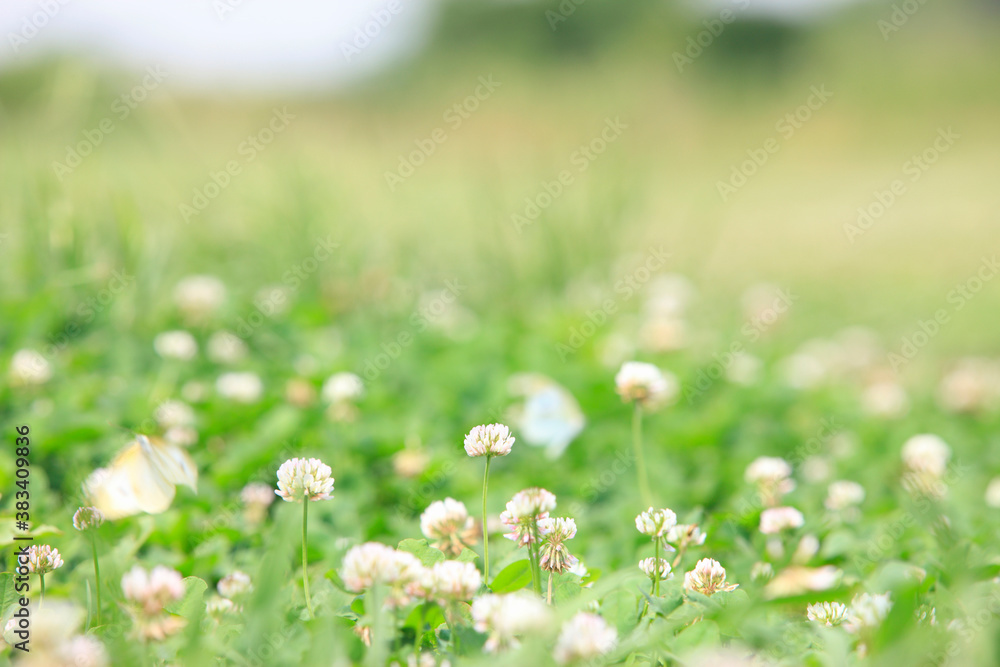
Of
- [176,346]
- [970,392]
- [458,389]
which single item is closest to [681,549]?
[458,389]

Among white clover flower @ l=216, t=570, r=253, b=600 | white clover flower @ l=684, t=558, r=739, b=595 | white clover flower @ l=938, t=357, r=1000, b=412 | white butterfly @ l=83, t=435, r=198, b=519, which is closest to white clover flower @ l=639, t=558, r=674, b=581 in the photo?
white clover flower @ l=684, t=558, r=739, b=595

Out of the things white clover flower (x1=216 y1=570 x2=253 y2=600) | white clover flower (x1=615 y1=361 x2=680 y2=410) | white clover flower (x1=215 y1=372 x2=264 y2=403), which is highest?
white clover flower (x1=615 y1=361 x2=680 y2=410)

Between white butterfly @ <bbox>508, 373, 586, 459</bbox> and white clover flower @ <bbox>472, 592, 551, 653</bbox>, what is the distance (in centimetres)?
104

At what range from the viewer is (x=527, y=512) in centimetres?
93

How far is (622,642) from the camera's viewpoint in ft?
2.97

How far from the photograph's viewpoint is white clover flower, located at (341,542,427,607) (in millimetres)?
830

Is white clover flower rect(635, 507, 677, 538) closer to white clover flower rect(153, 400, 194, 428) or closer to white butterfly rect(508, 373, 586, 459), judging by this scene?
white butterfly rect(508, 373, 586, 459)

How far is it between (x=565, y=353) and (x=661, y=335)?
27 cm

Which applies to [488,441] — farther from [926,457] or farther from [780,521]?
[926,457]

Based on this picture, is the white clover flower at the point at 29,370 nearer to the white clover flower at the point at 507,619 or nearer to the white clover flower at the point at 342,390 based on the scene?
the white clover flower at the point at 342,390

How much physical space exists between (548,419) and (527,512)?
3.24ft

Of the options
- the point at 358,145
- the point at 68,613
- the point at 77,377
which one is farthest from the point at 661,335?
the point at 358,145

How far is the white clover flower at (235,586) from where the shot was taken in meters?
1.03

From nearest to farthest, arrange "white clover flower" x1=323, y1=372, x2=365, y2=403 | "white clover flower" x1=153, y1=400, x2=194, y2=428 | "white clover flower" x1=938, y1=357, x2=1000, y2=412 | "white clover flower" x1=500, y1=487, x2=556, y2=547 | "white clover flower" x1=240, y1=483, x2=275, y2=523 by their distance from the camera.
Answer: "white clover flower" x1=500, y1=487, x2=556, y2=547, "white clover flower" x1=240, y1=483, x2=275, y2=523, "white clover flower" x1=153, y1=400, x2=194, y2=428, "white clover flower" x1=323, y1=372, x2=365, y2=403, "white clover flower" x1=938, y1=357, x2=1000, y2=412
